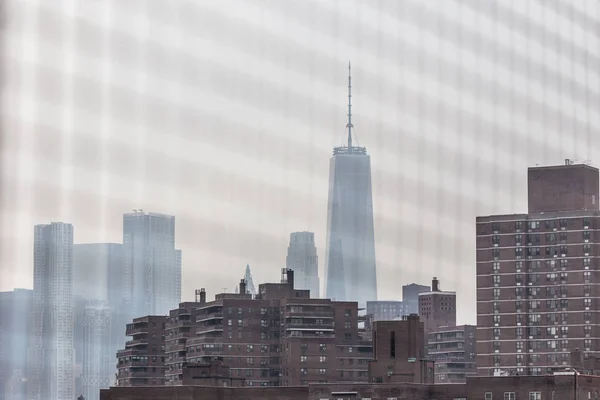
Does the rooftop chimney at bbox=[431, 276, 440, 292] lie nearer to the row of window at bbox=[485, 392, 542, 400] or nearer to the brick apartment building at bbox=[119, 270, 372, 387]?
the brick apartment building at bbox=[119, 270, 372, 387]

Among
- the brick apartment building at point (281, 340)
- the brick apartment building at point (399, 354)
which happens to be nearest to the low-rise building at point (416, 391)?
the brick apartment building at point (399, 354)

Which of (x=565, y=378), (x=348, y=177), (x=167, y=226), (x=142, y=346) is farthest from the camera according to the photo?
(x=348, y=177)

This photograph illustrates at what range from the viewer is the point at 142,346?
325 feet

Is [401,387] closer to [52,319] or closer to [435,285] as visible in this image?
[435,285]

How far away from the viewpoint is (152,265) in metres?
145

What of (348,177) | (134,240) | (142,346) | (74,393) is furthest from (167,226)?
(348,177)

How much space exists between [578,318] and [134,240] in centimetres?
5904

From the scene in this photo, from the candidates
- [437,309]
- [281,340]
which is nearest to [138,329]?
[281,340]

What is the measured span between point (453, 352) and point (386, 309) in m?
42.0

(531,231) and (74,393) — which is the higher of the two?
(531,231)

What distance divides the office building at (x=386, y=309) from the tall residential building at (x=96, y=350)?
2150 cm

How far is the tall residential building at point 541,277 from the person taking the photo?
8500cm

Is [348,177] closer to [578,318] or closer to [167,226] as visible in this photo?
[167,226]

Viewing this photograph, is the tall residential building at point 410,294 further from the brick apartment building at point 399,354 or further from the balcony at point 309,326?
the brick apartment building at point 399,354
